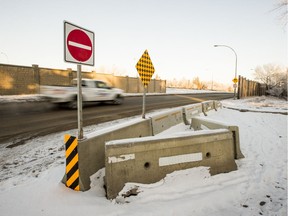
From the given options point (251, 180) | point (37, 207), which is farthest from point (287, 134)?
point (37, 207)

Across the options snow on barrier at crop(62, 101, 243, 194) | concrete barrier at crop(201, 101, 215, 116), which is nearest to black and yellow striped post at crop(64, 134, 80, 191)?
snow on barrier at crop(62, 101, 243, 194)

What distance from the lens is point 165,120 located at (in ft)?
21.1

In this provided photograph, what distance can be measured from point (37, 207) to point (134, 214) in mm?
1370

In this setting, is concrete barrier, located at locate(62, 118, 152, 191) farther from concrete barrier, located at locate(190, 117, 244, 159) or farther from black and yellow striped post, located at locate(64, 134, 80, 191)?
concrete barrier, located at locate(190, 117, 244, 159)

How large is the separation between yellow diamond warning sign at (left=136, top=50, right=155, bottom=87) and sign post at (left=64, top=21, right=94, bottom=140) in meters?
2.61

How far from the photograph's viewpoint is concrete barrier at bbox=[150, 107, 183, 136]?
5605mm

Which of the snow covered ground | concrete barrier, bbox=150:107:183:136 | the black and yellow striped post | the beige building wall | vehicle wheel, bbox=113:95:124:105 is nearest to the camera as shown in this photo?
the snow covered ground

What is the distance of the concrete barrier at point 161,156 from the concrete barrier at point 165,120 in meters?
2.20

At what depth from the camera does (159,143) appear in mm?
3105

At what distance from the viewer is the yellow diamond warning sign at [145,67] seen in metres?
5.64

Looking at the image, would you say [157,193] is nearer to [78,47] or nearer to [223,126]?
[223,126]

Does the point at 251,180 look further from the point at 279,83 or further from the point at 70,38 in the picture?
the point at 279,83

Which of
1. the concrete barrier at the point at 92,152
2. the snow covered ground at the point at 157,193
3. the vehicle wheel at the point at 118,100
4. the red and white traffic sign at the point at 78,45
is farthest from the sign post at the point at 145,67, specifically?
the vehicle wheel at the point at 118,100

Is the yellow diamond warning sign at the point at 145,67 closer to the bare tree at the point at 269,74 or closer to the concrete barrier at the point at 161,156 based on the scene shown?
the concrete barrier at the point at 161,156
